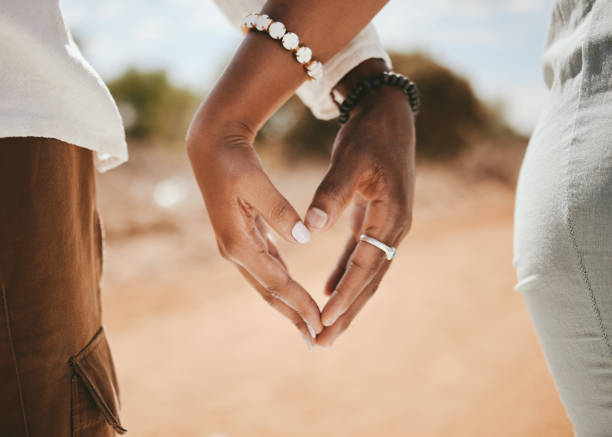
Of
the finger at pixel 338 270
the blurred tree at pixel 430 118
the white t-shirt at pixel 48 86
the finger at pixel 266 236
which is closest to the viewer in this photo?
the white t-shirt at pixel 48 86

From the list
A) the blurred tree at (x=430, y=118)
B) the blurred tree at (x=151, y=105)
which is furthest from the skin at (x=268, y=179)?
the blurred tree at (x=151, y=105)

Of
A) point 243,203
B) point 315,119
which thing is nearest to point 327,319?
point 243,203

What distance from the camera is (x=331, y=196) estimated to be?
3.54 ft

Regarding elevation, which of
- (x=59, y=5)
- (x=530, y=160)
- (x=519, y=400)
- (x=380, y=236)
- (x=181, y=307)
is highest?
(x=530, y=160)

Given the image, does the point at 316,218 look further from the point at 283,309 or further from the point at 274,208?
the point at 283,309

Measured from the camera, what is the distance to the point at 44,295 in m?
0.90

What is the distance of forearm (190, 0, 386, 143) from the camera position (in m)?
0.95

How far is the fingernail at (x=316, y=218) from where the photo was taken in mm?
1052

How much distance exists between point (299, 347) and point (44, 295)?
3007 mm

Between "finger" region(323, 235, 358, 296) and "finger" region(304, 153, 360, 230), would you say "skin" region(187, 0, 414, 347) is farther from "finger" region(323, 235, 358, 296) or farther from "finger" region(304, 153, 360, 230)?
"finger" region(323, 235, 358, 296)

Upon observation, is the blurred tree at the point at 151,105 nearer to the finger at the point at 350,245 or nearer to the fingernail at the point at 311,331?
the finger at the point at 350,245

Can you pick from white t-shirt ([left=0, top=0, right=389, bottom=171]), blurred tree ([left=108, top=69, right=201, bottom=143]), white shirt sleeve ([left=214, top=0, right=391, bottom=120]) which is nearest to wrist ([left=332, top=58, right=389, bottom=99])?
white shirt sleeve ([left=214, top=0, right=391, bottom=120])

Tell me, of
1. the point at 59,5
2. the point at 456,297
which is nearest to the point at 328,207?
the point at 59,5

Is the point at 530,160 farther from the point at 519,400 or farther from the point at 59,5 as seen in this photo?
the point at 519,400
